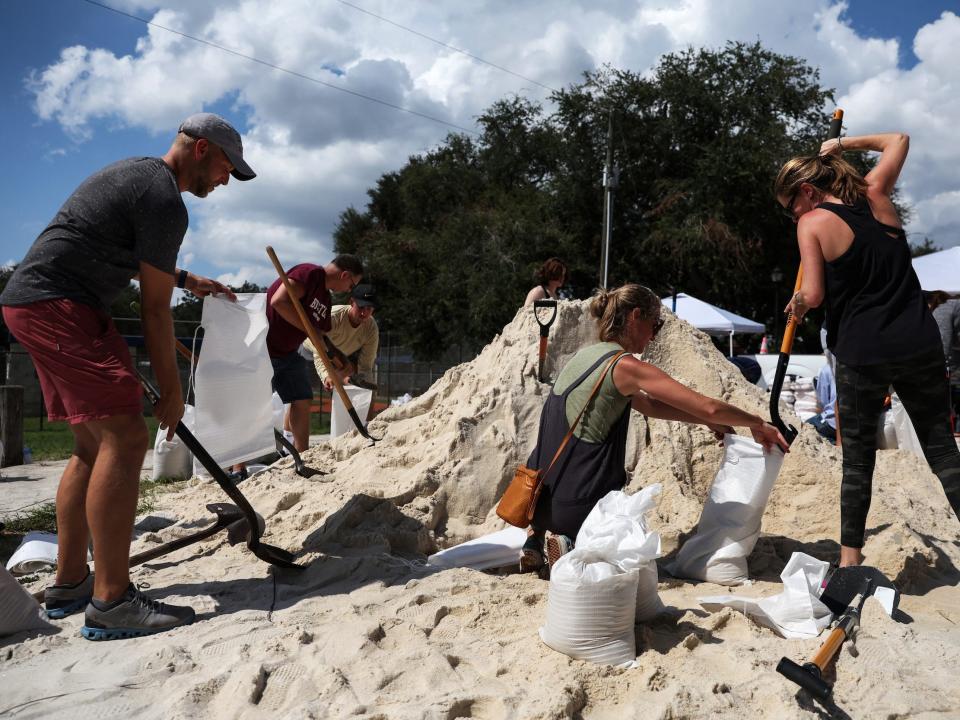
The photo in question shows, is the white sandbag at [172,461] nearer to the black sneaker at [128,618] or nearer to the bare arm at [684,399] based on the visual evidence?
the black sneaker at [128,618]

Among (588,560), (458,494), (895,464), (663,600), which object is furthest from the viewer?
(895,464)

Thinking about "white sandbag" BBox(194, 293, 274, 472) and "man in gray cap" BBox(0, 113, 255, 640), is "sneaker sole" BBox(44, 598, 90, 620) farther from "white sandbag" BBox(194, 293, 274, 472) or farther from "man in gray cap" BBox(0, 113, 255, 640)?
"white sandbag" BBox(194, 293, 274, 472)

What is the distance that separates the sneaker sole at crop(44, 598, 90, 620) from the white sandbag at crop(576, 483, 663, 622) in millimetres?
1701

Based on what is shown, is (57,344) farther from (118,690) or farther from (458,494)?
(458,494)

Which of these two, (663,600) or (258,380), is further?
(258,380)

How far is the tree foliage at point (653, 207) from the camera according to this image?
1784 cm

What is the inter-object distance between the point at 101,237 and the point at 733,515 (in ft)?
8.10

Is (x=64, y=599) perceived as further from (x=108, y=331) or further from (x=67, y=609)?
(x=108, y=331)

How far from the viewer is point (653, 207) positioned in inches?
758

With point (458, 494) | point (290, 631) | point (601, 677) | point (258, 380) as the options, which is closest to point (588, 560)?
point (601, 677)

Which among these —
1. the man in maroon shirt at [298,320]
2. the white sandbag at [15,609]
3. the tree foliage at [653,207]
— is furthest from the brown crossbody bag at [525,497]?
the tree foliage at [653,207]

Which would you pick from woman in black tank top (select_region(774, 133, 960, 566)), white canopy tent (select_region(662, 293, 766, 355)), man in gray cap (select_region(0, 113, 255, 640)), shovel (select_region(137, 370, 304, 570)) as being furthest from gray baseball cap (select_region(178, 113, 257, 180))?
white canopy tent (select_region(662, 293, 766, 355))

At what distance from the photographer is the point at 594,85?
19406mm

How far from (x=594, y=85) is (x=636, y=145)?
1919 millimetres
